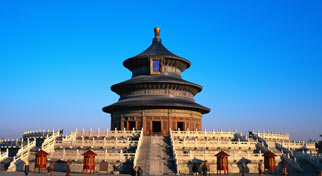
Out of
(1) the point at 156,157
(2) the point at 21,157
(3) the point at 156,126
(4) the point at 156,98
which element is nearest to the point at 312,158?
(1) the point at 156,157

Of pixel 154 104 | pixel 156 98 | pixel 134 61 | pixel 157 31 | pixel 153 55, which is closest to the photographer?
pixel 154 104

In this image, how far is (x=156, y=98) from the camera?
46656mm

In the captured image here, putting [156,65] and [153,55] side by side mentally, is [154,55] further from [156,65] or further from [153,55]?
[156,65]

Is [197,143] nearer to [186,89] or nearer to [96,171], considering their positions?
[96,171]

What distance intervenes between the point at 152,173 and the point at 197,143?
804cm

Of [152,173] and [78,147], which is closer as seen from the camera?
[152,173]

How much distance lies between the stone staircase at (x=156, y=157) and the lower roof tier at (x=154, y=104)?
8888mm

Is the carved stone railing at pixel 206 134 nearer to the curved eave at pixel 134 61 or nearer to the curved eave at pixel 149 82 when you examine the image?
the curved eave at pixel 149 82

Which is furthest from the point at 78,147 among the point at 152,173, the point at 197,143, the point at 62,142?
the point at 197,143

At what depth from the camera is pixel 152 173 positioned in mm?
26953

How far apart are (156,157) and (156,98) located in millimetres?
17250

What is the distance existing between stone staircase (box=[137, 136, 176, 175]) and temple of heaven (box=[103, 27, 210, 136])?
364 inches

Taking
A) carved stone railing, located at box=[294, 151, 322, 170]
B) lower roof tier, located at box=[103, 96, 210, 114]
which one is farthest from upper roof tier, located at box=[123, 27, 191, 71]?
carved stone railing, located at box=[294, 151, 322, 170]

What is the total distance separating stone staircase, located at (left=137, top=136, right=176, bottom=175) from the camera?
27.4 m
